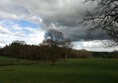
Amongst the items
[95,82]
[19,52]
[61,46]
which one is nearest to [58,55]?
[61,46]

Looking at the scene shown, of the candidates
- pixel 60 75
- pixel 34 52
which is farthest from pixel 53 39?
pixel 60 75

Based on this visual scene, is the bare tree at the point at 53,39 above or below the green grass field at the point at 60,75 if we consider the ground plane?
above

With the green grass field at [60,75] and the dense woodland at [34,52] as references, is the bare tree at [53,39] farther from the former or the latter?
the green grass field at [60,75]

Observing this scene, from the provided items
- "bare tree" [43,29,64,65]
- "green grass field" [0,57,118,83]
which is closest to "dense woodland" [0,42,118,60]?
"bare tree" [43,29,64,65]

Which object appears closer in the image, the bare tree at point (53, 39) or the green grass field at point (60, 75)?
the green grass field at point (60, 75)

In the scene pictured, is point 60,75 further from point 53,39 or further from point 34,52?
point 34,52

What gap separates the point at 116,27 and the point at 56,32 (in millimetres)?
74491

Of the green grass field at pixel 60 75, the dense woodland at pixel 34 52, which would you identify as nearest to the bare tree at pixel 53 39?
the dense woodland at pixel 34 52

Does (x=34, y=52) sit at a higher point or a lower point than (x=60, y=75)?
higher

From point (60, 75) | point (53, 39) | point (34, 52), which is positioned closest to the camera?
point (60, 75)

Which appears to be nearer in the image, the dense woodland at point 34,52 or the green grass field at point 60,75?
the green grass field at point 60,75

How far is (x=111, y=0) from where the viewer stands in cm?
2411

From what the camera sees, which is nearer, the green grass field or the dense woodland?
the green grass field

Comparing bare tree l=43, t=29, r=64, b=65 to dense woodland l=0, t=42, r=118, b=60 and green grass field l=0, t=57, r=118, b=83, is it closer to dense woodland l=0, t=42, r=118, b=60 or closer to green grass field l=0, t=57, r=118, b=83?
dense woodland l=0, t=42, r=118, b=60
